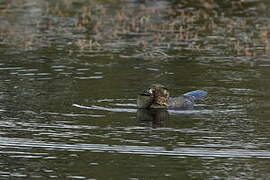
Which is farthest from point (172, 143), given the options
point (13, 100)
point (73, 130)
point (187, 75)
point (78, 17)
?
point (78, 17)

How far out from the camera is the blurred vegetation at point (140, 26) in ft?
78.1

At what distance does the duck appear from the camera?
51.7ft

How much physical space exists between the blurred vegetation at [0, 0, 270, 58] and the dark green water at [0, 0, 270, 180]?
0.17ft

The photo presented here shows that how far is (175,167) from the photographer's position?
1188cm

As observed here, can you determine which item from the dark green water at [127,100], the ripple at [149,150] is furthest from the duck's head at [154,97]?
the ripple at [149,150]

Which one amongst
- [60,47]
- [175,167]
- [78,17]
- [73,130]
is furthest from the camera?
[78,17]

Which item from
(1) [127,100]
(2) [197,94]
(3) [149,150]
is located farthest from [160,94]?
(3) [149,150]

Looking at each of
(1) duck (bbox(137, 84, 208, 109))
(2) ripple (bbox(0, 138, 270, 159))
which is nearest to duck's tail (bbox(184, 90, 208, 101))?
(1) duck (bbox(137, 84, 208, 109))

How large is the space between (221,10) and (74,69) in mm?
11259

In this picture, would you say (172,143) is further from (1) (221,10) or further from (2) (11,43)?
(1) (221,10)

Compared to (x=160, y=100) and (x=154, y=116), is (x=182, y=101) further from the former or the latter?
(x=154, y=116)

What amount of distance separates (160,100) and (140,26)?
11968 mm

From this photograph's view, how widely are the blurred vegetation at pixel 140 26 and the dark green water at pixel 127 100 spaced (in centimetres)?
5

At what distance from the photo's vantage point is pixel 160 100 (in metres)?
16.0
